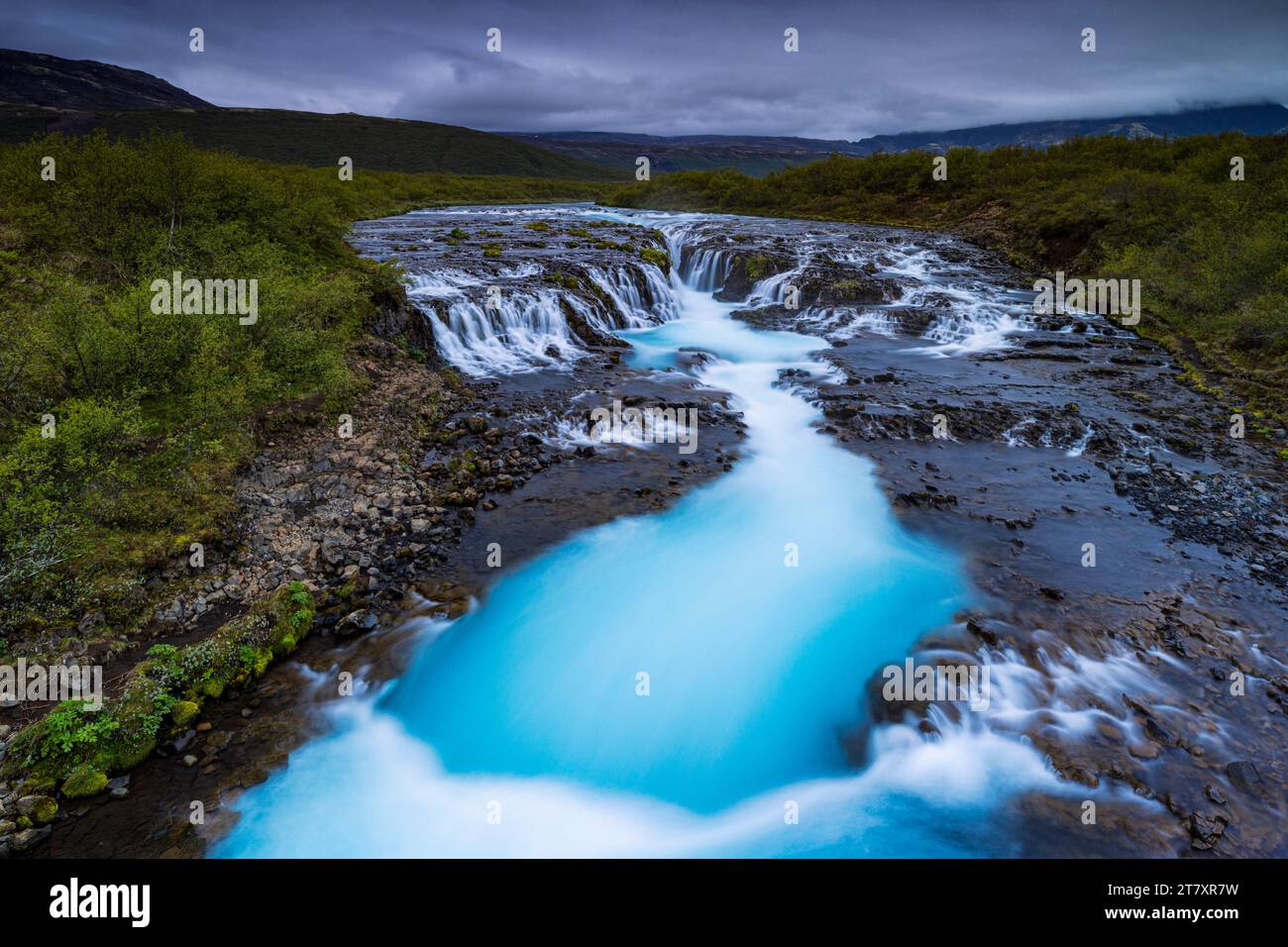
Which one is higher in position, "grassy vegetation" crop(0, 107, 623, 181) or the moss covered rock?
"grassy vegetation" crop(0, 107, 623, 181)

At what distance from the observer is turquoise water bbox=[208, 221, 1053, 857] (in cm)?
673

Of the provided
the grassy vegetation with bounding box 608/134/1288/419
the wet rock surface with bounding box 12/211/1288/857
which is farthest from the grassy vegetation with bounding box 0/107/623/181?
the wet rock surface with bounding box 12/211/1288/857

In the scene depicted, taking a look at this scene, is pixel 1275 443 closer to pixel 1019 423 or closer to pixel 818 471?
pixel 1019 423

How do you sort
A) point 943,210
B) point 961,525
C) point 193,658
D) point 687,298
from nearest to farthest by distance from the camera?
point 193,658, point 961,525, point 687,298, point 943,210

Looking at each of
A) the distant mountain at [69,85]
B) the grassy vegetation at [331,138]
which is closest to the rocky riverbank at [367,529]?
the grassy vegetation at [331,138]

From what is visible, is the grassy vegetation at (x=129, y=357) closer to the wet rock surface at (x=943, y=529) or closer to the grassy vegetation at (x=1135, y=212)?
the wet rock surface at (x=943, y=529)

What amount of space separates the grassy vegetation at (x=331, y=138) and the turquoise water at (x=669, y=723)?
128 m

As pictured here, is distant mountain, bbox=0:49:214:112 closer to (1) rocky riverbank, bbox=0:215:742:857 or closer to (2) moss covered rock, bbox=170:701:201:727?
(1) rocky riverbank, bbox=0:215:742:857

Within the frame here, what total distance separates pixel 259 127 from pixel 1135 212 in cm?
17960

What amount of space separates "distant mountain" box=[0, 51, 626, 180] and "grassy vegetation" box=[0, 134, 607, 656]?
5429 inches

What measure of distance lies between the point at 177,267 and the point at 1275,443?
2636 centimetres

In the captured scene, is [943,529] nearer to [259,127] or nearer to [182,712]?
[182,712]
